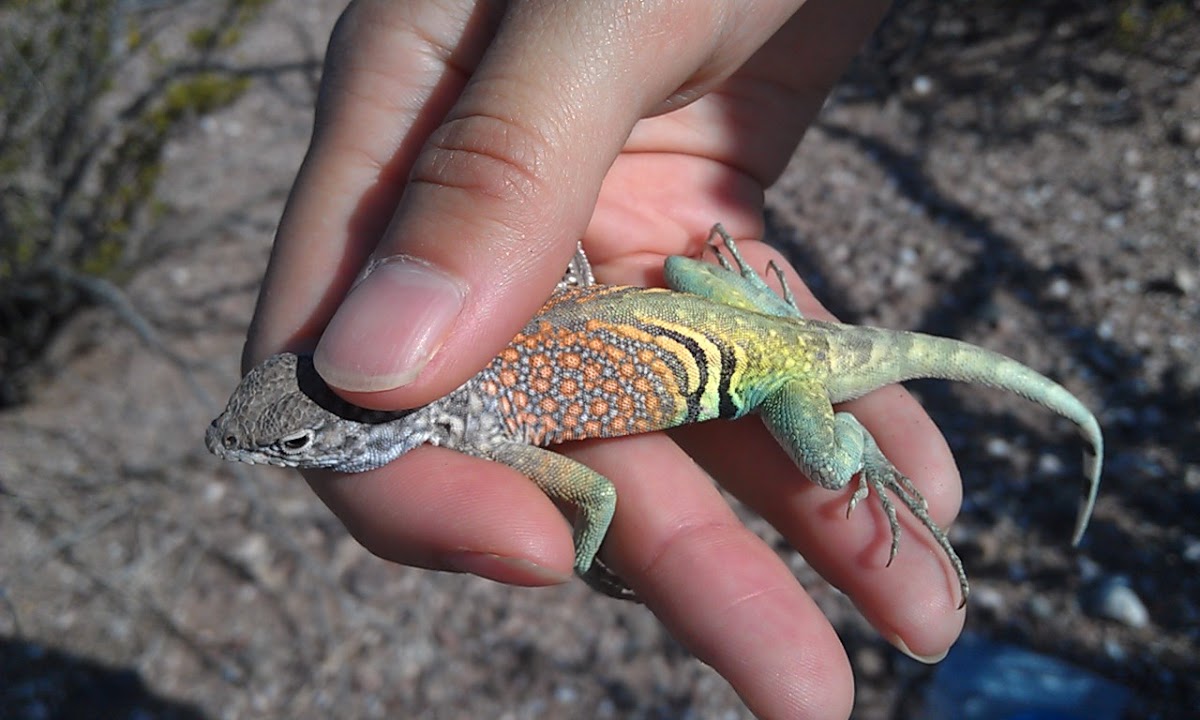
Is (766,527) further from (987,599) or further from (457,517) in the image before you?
(457,517)

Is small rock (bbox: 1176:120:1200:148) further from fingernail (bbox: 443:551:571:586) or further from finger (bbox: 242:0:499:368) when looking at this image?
fingernail (bbox: 443:551:571:586)

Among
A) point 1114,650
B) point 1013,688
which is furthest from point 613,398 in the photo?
point 1114,650

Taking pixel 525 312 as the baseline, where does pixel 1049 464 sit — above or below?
below

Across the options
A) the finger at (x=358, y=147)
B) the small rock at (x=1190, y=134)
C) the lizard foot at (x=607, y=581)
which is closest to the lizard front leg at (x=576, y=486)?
the lizard foot at (x=607, y=581)

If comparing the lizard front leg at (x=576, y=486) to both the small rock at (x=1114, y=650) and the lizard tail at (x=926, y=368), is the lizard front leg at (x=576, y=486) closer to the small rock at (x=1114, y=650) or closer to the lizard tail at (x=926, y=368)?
the lizard tail at (x=926, y=368)


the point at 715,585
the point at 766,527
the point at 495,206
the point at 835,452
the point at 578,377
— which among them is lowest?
the point at 766,527

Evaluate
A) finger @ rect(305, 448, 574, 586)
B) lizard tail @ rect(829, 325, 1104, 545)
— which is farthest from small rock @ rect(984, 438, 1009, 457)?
finger @ rect(305, 448, 574, 586)

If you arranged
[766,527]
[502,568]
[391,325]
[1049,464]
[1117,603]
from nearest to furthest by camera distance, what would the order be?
[391,325] → [502,568] → [1117,603] → [1049,464] → [766,527]
